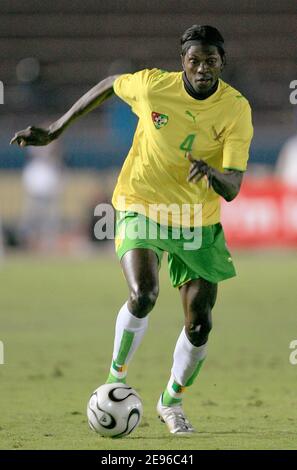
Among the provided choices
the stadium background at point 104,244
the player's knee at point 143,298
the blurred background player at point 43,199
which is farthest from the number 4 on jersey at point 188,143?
the blurred background player at point 43,199

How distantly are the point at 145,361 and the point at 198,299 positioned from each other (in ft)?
10.9

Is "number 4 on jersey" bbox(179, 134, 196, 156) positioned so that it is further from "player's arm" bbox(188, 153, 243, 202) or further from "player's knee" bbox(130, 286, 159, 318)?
"player's knee" bbox(130, 286, 159, 318)

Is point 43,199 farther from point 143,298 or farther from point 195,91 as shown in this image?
point 143,298

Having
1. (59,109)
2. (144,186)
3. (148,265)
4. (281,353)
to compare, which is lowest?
(281,353)

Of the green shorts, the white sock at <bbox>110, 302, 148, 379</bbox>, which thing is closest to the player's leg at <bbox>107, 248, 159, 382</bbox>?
the white sock at <bbox>110, 302, 148, 379</bbox>

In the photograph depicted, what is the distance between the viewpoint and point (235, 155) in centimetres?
639

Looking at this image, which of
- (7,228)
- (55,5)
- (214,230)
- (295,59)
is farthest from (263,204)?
(214,230)

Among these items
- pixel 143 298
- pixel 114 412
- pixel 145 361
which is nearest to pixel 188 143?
pixel 143 298

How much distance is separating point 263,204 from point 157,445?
1453 cm

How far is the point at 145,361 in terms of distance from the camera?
9.85 meters

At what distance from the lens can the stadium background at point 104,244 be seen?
7.70m

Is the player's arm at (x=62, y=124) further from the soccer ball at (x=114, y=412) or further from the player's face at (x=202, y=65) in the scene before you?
the soccer ball at (x=114, y=412)

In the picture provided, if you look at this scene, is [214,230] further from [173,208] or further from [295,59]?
[295,59]

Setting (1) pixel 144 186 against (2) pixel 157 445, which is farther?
(1) pixel 144 186
